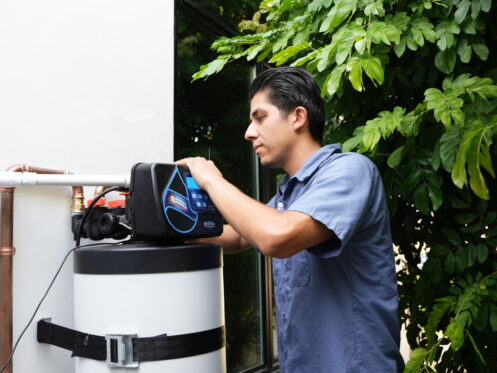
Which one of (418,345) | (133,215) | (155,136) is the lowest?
(418,345)

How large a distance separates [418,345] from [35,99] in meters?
1.61

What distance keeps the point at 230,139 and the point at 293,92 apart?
1.53 m

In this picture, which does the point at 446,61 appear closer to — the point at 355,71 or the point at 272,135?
the point at 355,71

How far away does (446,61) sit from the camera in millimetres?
1619

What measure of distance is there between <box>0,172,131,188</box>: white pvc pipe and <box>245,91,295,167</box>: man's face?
1.11 feet

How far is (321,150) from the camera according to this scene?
137 cm

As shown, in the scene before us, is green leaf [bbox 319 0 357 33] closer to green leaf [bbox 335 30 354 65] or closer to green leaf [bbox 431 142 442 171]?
green leaf [bbox 335 30 354 65]

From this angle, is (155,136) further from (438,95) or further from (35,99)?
(438,95)

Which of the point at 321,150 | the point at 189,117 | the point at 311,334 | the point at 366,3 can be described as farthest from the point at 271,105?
the point at 189,117

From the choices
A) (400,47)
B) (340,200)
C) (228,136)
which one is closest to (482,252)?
(400,47)

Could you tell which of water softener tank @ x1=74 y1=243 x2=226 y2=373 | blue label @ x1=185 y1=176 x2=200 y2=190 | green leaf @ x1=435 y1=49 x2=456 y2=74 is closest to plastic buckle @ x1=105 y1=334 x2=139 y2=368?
water softener tank @ x1=74 y1=243 x2=226 y2=373

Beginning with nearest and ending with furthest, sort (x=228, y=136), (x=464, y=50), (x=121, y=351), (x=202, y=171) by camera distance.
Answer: (x=121, y=351), (x=202, y=171), (x=464, y=50), (x=228, y=136)

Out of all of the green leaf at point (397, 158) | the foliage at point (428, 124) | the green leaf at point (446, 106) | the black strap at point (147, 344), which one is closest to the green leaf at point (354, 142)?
the foliage at point (428, 124)

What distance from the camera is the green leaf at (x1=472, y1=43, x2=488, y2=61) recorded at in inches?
62.2
